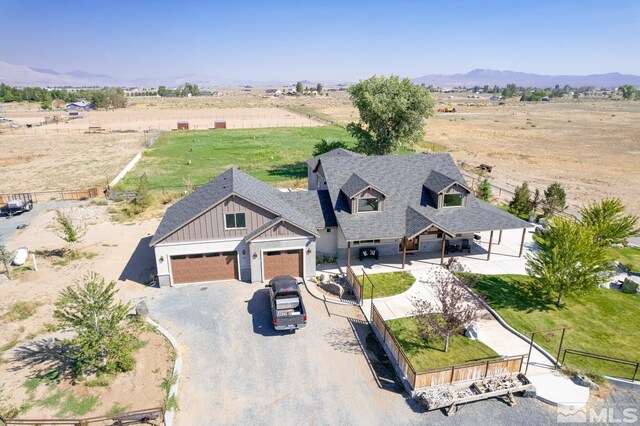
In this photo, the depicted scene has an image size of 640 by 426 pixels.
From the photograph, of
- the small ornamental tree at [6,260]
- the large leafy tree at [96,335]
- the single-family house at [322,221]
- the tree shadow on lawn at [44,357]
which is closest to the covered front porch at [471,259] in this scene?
the single-family house at [322,221]

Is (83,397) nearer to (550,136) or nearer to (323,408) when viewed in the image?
(323,408)

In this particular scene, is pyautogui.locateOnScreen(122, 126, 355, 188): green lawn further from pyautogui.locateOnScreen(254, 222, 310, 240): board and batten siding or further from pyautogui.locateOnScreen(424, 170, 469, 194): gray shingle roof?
pyautogui.locateOnScreen(254, 222, 310, 240): board and batten siding

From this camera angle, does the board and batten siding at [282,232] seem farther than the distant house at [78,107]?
No

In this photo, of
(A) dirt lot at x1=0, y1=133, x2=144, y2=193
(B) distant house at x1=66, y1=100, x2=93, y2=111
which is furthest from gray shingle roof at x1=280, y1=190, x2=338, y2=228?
(B) distant house at x1=66, y1=100, x2=93, y2=111

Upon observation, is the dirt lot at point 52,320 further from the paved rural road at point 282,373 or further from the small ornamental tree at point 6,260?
the paved rural road at point 282,373

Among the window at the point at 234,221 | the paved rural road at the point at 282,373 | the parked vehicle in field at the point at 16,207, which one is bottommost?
→ the paved rural road at the point at 282,373

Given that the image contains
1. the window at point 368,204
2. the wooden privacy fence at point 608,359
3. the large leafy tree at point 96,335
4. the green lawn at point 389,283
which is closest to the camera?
the large leafy tree at point 96,335

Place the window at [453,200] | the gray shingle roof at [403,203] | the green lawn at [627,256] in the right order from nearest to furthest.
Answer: the gray shingle roof at [403,203] → the green lawn at [627,256] → the window at [453,200]
